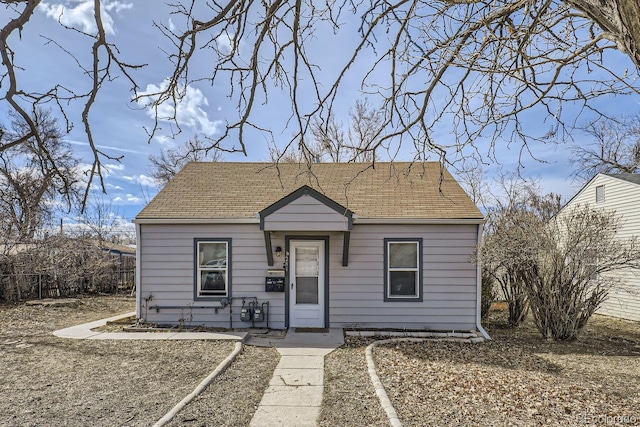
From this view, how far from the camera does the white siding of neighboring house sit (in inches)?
365

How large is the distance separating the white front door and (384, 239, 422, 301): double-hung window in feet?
5.00

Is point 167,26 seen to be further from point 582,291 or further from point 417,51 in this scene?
point 582,291

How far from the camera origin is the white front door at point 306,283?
9.43 metres

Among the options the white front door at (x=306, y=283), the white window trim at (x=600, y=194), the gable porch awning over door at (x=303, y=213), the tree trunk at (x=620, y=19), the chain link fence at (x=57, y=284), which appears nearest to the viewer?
the tree trunk at (x=620, y=19)

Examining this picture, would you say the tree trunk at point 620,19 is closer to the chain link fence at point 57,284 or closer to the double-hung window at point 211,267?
the double-hung window at point 211,267

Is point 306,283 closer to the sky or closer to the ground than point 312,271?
closer to the ground

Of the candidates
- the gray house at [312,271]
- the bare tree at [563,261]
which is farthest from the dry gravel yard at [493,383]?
the gray house at [312,271]

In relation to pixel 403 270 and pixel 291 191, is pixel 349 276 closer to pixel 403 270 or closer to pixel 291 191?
pixel 403 270

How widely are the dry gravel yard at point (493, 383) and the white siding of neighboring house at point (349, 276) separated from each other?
1.06m

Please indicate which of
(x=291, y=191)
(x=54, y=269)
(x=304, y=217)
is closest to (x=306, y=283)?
(x=304, y=217)

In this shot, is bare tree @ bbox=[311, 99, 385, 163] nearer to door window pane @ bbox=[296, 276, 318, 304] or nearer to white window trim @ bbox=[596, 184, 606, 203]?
door window pane @ bbox=[296, 276, 318, 304]

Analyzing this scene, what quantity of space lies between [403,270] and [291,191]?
3.67m

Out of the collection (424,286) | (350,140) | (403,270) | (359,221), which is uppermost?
(350,140)

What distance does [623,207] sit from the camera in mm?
13992
